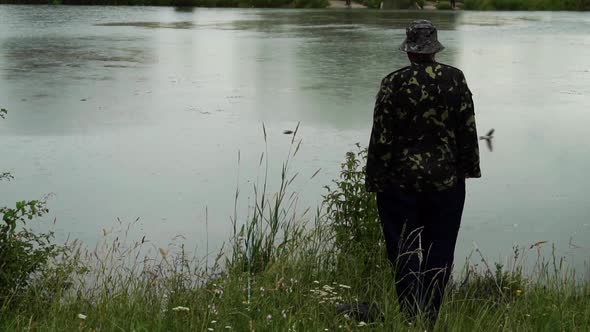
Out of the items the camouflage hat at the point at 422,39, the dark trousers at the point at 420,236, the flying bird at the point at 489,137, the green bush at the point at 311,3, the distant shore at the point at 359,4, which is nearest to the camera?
the camouflage hat at the point at 422,39

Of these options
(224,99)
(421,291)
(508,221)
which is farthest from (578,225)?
(224,99)

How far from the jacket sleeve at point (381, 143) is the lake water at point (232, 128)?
1.80 m

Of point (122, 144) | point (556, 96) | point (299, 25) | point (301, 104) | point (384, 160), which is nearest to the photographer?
point (384, 160)

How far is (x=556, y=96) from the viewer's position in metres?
11.2

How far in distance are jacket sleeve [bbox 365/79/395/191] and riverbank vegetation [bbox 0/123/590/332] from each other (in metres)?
0.45

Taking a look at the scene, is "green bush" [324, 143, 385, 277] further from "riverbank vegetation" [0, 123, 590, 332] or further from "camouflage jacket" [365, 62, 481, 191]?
"camouflage jacket" [365, 62, 481, 191]

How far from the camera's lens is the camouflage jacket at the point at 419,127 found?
10.7 feet

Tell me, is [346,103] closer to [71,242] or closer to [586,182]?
[586,182]

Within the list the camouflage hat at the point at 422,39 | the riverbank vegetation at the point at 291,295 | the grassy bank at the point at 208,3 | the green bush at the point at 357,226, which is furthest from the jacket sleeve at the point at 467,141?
the grassy bank at the point at 208,3

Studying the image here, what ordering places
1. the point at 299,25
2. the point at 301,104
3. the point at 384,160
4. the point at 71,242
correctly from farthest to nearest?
the point at 299,25
the point at 301,104
the point at 71,242
the point at 384,160

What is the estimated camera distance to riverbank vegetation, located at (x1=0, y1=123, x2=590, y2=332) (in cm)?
305

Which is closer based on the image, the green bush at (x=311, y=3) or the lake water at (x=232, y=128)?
the lake water at (x=232, y=128)

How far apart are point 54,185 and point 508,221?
10.0 ft

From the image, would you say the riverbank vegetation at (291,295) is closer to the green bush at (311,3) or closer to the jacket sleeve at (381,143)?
the jacket sleeve at (381,143)
